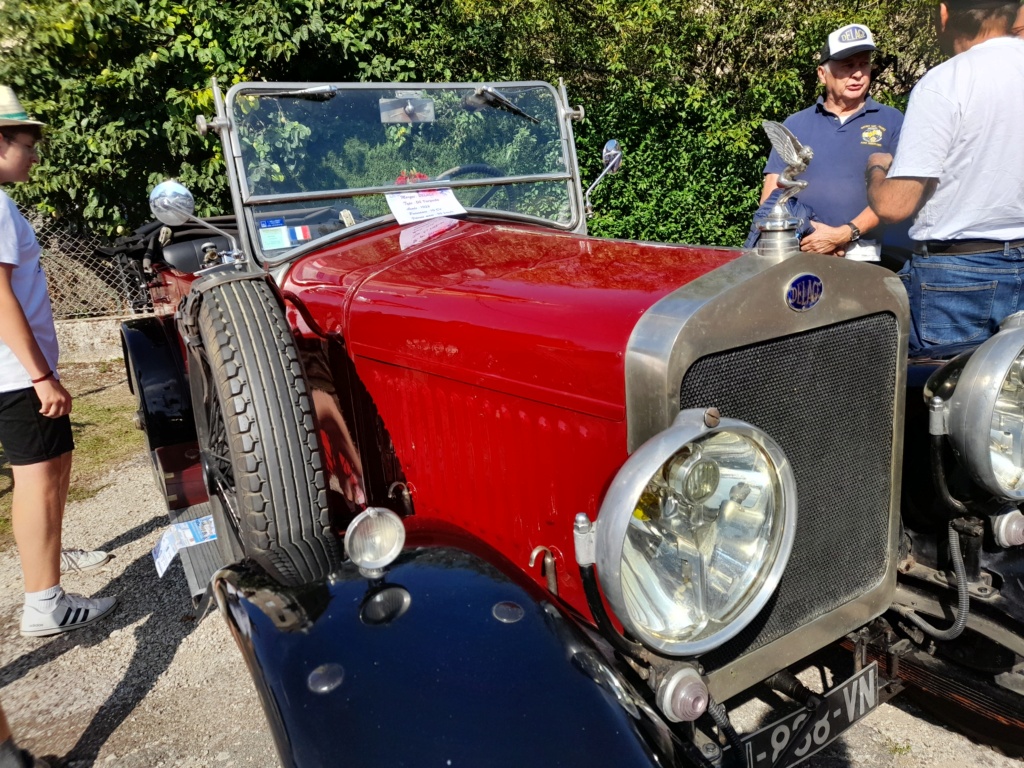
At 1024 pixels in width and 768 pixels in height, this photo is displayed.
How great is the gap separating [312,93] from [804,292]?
1.85 meters

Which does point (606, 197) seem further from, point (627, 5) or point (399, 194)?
point (399, 194)

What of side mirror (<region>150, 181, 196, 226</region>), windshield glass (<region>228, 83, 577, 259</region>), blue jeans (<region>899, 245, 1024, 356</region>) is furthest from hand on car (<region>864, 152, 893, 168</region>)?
side mirror (<region>150, 181, 196, 226</region>)

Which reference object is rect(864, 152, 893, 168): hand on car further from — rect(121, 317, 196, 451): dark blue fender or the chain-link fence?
the chain-link fence

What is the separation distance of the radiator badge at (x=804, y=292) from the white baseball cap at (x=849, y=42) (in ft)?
6.89

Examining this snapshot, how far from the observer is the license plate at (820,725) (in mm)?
1638

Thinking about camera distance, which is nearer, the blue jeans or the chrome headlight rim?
the chrome headlight rim

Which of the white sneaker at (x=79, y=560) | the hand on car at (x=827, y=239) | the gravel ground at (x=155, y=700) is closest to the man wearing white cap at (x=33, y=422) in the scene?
the gravel ground at (x=155, y=700)

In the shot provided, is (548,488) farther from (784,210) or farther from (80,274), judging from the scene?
(80,274)

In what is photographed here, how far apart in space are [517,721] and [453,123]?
7.42 ft

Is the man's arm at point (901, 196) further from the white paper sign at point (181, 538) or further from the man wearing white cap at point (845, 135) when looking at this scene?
the white paper sign at point (181, 538)

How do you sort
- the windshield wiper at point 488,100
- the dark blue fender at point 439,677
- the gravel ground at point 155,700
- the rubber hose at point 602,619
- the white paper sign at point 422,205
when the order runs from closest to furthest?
1. the dark blue fender at point 439,677
2. the rubber hose at point 602,619
3. the gravel ground at point 155,700
4. the white paper sign at point 422,205
5. the windshield wiper at point 488,100

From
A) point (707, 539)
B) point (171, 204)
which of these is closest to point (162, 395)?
point (171, 204)

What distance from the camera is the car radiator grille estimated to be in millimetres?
1676

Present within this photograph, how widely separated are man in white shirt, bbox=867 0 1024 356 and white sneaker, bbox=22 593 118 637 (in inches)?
120
